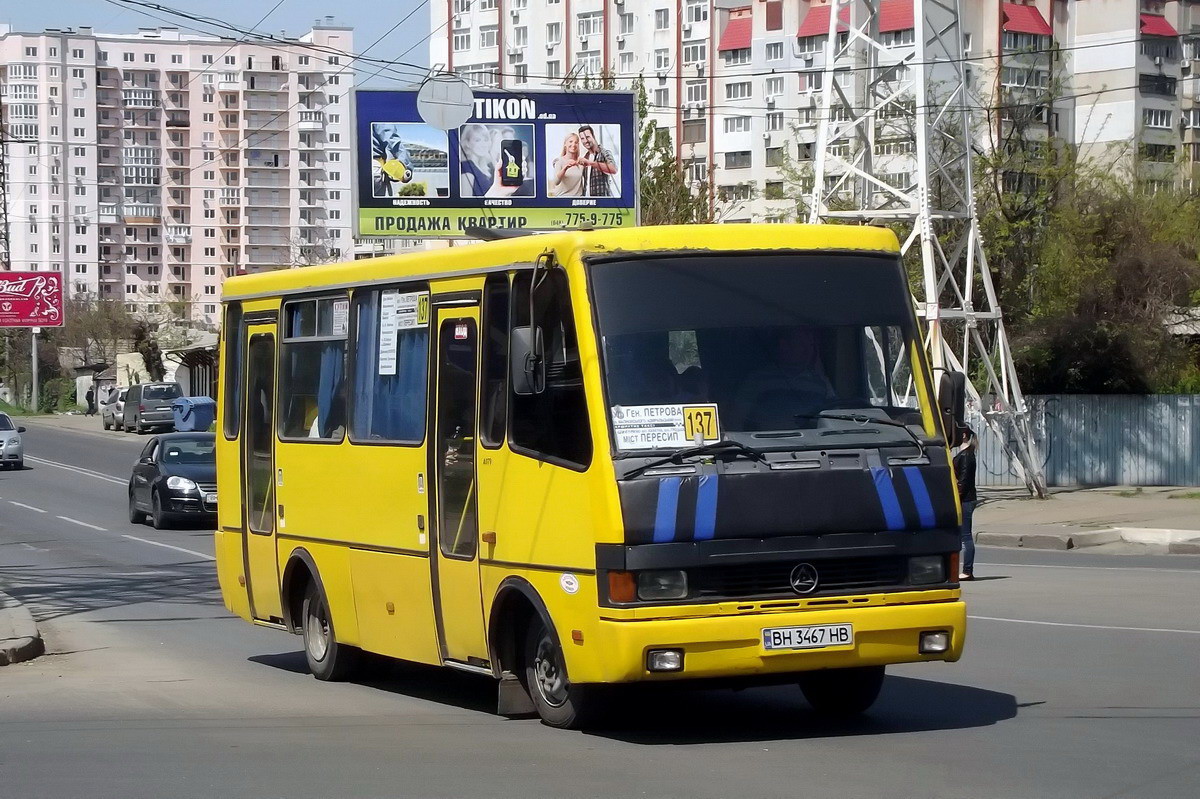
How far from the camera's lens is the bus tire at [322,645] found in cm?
1130

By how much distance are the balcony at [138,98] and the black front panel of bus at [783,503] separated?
6439 inches

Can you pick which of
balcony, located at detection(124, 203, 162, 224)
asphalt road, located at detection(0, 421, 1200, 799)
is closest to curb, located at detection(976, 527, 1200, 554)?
asphalt road, located at detection(0, 421, 1200, 799)

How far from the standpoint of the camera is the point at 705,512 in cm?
805

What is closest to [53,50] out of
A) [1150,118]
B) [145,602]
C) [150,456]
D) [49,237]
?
[49,237]

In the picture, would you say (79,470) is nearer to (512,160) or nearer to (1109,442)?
(512,160)

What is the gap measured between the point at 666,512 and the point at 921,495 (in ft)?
4.35

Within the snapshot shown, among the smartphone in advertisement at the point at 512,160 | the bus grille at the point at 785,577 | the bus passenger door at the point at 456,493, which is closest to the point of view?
the bus grille at the point at 785,577

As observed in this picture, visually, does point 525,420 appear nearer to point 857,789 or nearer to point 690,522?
point 690,522

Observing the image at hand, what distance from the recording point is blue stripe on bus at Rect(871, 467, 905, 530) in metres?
8.34

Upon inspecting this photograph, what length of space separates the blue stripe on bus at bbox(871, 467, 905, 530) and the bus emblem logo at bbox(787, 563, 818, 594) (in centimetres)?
45

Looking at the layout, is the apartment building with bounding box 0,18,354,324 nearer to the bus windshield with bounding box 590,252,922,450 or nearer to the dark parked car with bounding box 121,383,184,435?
the dark parked car with bounding box 121,383,184,435

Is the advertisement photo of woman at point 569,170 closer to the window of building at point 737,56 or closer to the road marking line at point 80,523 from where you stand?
the road marking line at point 80,523

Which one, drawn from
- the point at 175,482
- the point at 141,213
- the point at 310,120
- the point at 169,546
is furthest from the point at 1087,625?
the point at 310,120

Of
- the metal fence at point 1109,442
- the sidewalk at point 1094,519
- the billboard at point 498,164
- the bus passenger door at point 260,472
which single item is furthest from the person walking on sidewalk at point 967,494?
the billboard at point 498,164
